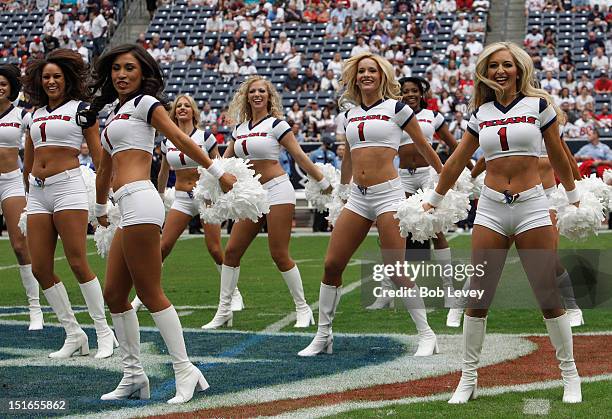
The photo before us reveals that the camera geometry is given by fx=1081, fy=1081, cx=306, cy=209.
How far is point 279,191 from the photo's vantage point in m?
8.07

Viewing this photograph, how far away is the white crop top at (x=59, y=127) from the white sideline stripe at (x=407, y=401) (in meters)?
2.70

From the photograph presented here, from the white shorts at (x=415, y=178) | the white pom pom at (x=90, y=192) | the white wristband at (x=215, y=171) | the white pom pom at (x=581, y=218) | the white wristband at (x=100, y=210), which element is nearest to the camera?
the white wristband at (x=215, y=171)

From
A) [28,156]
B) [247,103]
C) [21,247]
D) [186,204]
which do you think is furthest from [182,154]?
[28,156]

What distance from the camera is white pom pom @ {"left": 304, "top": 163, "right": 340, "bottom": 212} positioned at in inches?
319

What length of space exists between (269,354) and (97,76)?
7.21ft

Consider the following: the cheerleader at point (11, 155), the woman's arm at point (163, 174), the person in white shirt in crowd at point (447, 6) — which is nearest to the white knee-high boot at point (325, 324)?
the cheerleader at point (11, 155)

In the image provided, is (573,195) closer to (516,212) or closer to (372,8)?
(516,212)

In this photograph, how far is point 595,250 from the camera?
43.1ft

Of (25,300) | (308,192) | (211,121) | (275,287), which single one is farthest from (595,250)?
(211,121)

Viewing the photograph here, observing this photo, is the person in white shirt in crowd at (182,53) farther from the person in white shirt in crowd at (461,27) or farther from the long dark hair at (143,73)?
the long dark hair at (143,73)

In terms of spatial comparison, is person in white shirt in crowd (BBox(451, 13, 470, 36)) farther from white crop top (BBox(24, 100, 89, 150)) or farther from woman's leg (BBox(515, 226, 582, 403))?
woman's leg (BBox(515, 226, 582, 403))

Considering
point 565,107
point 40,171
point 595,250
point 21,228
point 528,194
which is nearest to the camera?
point 528,194

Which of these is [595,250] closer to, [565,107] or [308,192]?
[308,192]

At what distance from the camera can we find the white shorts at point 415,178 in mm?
8789
